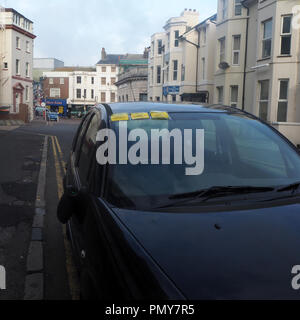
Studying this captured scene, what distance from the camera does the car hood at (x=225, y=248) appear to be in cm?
167

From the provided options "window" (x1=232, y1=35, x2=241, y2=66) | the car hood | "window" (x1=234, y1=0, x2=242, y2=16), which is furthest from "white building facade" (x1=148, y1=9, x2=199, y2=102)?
the car hood

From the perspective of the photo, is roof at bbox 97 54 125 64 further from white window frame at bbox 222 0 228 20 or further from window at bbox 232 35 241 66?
window at bbox 232 35 241 66

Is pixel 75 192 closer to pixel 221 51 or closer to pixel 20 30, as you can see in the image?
pixel 221 51

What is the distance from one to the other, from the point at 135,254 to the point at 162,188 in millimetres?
724

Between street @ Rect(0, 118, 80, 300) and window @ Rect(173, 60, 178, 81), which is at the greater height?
window @ Rect(173, 60, 178, 81)

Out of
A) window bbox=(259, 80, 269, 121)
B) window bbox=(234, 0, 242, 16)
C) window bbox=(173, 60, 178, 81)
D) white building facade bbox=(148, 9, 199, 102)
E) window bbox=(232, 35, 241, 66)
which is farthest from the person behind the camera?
window bbox=(173, 60, 178, 81)

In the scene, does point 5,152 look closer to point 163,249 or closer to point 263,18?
point 163,249

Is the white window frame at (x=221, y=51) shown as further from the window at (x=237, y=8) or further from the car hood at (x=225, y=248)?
the car hood at (x=225, y=248)

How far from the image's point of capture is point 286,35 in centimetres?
2000

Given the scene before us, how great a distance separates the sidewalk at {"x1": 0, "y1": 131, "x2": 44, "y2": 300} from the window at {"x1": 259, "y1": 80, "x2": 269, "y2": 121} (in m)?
13.7

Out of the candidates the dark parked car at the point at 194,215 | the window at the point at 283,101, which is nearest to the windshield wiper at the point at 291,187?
the dark parked car at the point at 194,215

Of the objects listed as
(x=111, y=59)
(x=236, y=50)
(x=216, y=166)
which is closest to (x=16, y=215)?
(x=216, y=166)

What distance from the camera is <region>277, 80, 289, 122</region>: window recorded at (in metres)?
20.2

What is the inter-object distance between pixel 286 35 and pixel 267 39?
5.19ft
